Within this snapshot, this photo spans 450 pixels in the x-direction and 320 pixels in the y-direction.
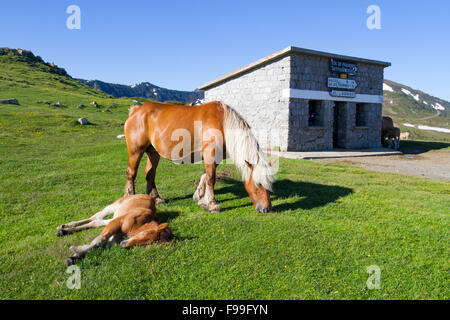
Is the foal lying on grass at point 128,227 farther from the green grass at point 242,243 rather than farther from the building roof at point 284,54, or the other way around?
the building roof at point 284,54

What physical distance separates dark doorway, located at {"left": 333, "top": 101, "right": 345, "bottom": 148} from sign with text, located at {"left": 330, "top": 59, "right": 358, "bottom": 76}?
1.87m

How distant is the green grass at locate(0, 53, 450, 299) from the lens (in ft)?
10.6

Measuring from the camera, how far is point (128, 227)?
418cm

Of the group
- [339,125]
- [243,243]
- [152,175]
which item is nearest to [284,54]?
[339,125]

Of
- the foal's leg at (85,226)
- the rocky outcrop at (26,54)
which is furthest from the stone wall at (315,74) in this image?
the rocky outcrop at (26,54)

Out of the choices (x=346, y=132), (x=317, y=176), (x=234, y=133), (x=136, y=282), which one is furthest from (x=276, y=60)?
(x=136, y=282)

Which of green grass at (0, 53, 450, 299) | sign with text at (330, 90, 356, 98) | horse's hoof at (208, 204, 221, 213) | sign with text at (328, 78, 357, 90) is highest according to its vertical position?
sign with text at (328, 78, 357, 90)

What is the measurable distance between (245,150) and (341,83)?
43.4ft

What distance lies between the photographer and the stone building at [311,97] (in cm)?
1498

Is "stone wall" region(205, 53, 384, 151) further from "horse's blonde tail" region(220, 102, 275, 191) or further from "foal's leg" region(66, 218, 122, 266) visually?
"foal's leg" region(66, 218, 122, 266)

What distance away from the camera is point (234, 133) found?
17.9 ft

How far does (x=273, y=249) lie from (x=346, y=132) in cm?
1487

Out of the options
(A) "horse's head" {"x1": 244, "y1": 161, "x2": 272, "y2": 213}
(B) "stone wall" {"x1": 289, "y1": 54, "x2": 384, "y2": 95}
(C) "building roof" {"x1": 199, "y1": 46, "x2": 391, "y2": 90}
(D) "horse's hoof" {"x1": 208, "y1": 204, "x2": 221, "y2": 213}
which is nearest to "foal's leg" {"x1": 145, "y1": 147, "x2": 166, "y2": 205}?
(D) "horse's hoof" {"x1": 208, "y1": 204, "x2": 221, "y2": 213}

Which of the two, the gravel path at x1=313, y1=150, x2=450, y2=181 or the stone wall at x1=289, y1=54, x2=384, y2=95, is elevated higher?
the stone wall at x1=289, y1=54, x2=384, y2=95
